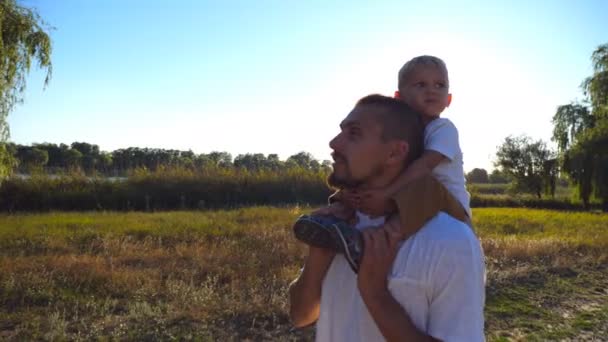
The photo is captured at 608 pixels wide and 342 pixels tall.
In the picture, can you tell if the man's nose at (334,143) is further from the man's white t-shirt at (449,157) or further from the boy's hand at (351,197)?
the man's white t-shirt at (449,157)

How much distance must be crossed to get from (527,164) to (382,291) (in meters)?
49.7

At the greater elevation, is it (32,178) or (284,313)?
(32,178)

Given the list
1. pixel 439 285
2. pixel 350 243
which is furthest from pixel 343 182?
pixel 439 285

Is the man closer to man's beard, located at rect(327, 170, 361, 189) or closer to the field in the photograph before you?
man's beard, located at rect(327, 170, 361, 189)

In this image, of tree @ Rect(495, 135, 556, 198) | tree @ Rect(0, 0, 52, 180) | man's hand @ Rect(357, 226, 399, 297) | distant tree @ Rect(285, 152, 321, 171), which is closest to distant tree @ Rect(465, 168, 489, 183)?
tree @ Rect(495, 135, 556, 198)

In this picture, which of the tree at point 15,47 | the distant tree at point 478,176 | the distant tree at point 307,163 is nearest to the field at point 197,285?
the tree at point 15,47

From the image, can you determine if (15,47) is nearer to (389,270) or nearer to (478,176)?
(389,270)

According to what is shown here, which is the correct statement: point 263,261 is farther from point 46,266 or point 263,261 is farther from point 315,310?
point 315,310

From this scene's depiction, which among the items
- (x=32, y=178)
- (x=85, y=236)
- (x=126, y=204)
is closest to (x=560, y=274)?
(x=85, y=236)

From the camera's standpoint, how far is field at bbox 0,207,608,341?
15.0 feet

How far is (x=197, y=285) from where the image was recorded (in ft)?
19.8

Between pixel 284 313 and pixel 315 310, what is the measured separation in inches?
131

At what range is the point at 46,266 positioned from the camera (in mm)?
6375

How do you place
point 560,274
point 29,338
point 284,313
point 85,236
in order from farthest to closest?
point 85,236 < point 560,274 < point 284,313 < point 29,338
